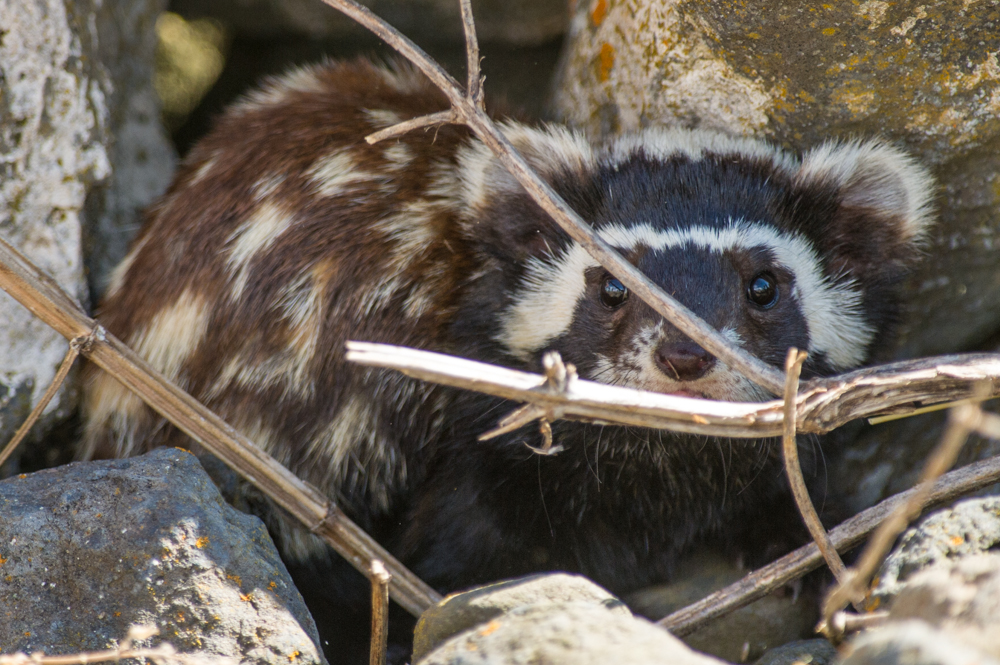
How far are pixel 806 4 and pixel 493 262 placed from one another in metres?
1.29

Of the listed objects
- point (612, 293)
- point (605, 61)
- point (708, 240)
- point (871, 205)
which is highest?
point (605, 61)

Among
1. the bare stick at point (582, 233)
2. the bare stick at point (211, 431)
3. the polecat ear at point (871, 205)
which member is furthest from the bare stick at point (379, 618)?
the polecat ear at point (871, 205)

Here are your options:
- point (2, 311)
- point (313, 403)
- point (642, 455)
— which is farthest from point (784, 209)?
point (2, 311)

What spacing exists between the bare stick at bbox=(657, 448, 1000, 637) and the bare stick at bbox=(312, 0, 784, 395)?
48 cm

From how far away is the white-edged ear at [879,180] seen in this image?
295 cm

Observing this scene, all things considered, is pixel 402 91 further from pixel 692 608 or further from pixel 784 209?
pixel 692 608

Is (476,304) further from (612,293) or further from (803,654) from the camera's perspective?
(803,654)

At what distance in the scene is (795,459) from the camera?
195 cm

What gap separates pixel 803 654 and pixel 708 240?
1.26 metres

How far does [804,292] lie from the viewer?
305 centimetres

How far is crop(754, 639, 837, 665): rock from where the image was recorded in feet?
7.52

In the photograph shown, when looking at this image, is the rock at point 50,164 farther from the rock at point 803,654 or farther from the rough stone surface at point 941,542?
the rough stone surface at point 941,542

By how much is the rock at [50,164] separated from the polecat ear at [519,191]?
4.28ft

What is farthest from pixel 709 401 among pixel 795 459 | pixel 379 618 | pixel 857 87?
pixel 857 87
